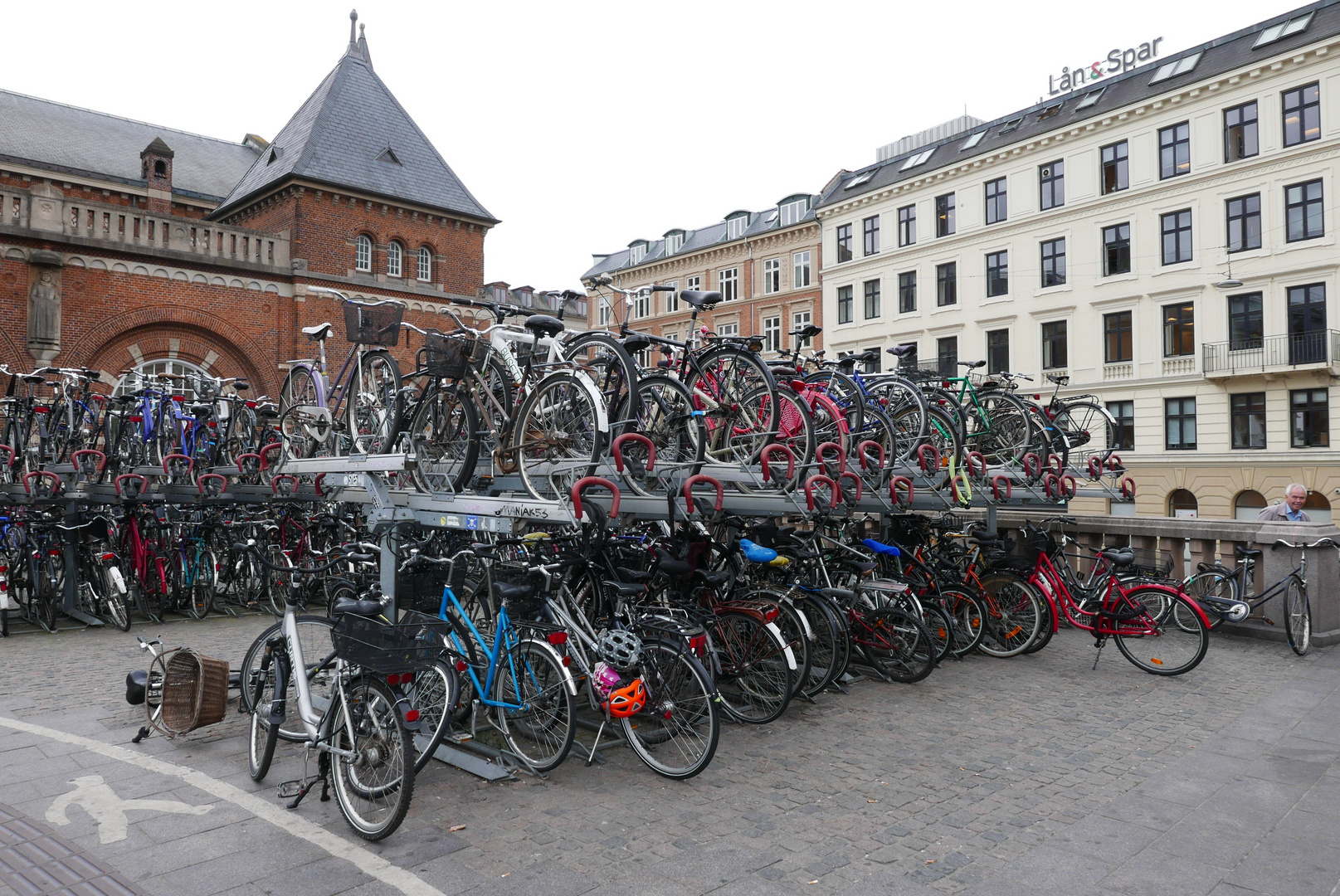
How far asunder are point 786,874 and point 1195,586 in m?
8.41

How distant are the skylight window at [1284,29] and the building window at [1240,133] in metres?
1.73

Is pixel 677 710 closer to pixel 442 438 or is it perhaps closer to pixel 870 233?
pixel 442 438

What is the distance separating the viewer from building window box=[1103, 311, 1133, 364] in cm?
2822

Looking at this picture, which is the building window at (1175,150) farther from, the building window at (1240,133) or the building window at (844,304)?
the building window at (844,304)

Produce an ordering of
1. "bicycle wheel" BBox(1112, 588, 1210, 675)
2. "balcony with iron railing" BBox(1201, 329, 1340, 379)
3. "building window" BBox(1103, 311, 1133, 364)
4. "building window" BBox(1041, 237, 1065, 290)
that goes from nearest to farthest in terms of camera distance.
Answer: "bicycle wheel" BBox(1112, 588, 1210, 675), "balcony with iron railing" BBox(1201, 329, 1340, 379), "building window" BBox(1103, 311, 1133, 364), "building window" BBox(1041, 237, 1065, 290)

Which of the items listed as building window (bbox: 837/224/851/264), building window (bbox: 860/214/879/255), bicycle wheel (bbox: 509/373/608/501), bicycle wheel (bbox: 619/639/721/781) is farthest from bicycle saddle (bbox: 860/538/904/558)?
building window (bbox: 837/224/851/264)

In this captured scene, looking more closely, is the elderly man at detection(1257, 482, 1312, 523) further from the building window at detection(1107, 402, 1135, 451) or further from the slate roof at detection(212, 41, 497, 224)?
the slate roof at detection(212, 41, 497, 224)

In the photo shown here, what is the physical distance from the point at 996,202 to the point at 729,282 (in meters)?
15.0

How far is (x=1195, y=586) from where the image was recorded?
10336 millimetres

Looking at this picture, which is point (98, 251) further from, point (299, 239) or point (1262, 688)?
point (1262, 688)

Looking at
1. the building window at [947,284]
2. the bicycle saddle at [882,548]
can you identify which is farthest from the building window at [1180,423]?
the bicycle saddle at [882,548]

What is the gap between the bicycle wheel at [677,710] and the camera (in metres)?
5.18

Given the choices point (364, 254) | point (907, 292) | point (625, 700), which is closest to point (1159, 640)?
point (625, 700)

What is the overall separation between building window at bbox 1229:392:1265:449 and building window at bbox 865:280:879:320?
13.3m
